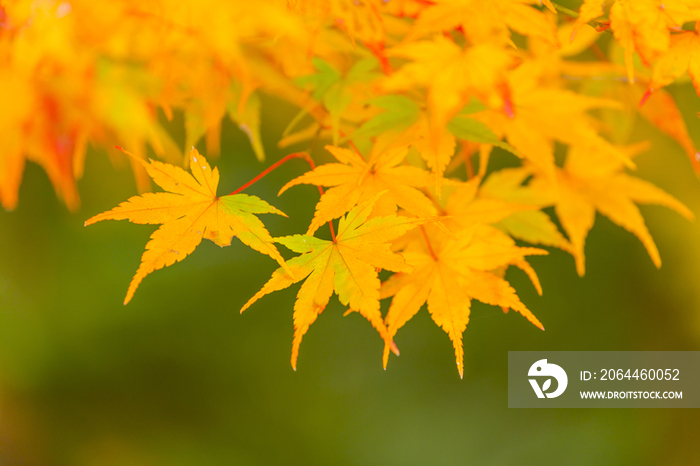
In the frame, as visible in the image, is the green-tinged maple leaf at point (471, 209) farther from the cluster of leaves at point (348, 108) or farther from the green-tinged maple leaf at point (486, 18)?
the green-tinged maple leaf at point (486, 18)

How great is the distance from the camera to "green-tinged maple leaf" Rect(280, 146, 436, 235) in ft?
1.36

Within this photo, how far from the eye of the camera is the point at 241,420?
4.54 ft

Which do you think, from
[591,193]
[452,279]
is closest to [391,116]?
[452,279]

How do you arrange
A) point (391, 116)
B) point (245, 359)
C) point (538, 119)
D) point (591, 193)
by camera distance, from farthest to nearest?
1. point (245, 359)
2. point (591, 193)
3. point (538, 119)
4. point (391, 116)

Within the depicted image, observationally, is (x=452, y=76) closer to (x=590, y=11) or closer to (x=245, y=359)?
(x=590, y=11)

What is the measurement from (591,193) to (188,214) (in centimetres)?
67

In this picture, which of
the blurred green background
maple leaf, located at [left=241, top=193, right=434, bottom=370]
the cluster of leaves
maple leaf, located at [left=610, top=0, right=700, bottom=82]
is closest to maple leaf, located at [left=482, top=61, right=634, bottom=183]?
the cluster of leaves

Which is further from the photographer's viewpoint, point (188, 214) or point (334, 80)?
point (334, 80)

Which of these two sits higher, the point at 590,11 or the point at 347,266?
the point at 590,11

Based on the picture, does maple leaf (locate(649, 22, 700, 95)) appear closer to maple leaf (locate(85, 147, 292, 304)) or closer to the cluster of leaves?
the cluster of leaves

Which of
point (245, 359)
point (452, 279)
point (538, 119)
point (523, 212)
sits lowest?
point (245, 359)

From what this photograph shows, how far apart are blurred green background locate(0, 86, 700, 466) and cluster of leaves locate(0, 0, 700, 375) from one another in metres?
0.81

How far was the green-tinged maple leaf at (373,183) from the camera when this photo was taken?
0.41 m

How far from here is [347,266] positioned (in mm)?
406
